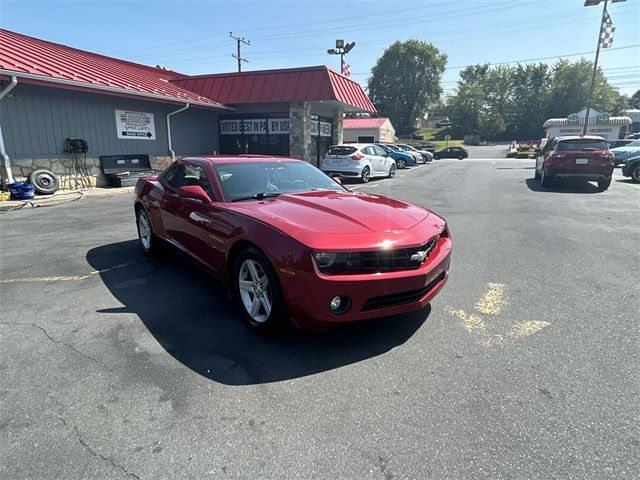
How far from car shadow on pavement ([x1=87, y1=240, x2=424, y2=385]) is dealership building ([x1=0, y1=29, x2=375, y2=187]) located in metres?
9.53

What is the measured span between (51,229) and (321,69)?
12.1 m

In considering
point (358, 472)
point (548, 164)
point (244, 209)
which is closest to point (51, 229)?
point (244, 209)

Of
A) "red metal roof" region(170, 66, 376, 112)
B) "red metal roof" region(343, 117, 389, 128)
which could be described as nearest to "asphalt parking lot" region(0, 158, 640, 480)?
"red metal roof" region(170, 66, 376, 112)

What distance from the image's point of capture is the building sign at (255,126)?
17984 millimetres

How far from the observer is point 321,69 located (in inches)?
631

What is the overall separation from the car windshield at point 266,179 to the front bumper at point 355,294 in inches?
55.6

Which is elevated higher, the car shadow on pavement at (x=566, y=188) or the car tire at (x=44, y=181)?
the car tire at (x=44, y=181)

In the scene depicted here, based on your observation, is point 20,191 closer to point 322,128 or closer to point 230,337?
point 230,337

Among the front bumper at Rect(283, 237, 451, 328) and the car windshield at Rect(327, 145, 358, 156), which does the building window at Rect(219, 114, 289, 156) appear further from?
the front bumper at Rect(283, 237, 451, 328)

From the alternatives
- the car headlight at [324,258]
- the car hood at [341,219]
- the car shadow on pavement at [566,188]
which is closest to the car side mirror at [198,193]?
the car hood at [341,219]

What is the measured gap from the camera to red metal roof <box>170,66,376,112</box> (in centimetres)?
1599

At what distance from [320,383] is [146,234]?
3999 mm

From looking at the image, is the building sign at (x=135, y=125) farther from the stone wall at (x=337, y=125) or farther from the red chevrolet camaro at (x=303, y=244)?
the red chevrolet camaro at (x=303, y=244)

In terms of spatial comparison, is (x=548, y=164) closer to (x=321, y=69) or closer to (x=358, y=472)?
(x=321, y=69)
